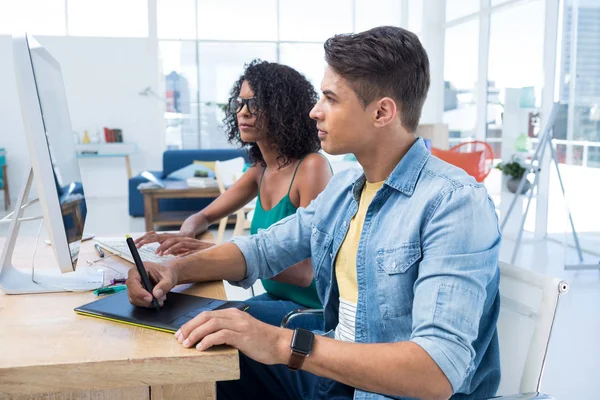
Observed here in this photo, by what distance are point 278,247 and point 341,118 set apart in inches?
17.3

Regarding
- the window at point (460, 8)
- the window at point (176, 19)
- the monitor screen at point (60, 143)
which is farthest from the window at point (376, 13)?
the monitor screen at point (60, 143)

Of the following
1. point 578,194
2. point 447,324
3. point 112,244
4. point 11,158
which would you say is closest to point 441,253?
point 447,324

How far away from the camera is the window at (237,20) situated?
938 centimetres

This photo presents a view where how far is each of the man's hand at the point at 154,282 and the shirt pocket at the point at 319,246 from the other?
1.07 feet

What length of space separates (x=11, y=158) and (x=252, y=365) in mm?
8410

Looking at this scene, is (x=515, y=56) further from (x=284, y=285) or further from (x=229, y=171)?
(x=284, y=285)

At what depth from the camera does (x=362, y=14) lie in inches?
388

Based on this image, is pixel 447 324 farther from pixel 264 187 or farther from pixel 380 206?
pixel 264 187

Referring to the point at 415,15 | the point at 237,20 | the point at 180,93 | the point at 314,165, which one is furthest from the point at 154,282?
the point at 415,15

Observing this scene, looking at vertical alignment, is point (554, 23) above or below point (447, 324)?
above

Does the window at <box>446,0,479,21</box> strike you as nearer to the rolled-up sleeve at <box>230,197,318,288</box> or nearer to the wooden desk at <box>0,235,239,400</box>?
the rolled-up sleeve at <box>230,197,318,288</box>

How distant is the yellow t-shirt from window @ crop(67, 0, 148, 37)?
8.63 metres

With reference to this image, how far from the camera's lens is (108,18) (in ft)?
30.0

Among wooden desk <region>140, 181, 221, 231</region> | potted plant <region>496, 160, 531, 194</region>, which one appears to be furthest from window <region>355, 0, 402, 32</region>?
wooden desk <region>140, 181, 221, 231</region>
